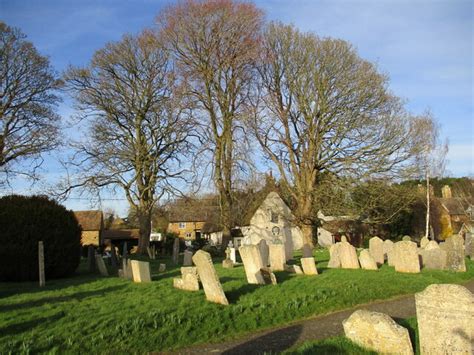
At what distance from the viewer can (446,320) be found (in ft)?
17.1

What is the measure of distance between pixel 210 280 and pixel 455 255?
1065 cm

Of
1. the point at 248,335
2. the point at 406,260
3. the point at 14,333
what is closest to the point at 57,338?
the point at 14,333

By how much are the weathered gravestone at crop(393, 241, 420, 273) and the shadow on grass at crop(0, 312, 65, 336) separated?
455 inches

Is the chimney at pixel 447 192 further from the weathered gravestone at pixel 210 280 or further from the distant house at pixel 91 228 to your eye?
the weathered gravestone at pixel 210 280

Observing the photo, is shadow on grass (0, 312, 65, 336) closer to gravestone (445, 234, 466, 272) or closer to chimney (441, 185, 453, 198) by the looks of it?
gravestone (445, 234, 466, 272)

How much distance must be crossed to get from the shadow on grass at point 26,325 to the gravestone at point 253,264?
5482 mm

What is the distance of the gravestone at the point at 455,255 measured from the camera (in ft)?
50.7

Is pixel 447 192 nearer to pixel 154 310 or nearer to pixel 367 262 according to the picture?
pixel 367 262

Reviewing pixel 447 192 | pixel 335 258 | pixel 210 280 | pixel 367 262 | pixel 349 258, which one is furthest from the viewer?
pixel 447 192

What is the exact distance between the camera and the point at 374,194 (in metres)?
25.5

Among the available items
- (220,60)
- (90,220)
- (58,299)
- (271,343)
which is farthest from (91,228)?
(271,343)

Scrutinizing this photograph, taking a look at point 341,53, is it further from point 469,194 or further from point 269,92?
point 469,194

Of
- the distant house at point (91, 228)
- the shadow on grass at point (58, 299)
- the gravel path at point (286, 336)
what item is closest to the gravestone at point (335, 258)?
the gravel path at point (286, 336)

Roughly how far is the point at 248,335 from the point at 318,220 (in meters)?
21.4
